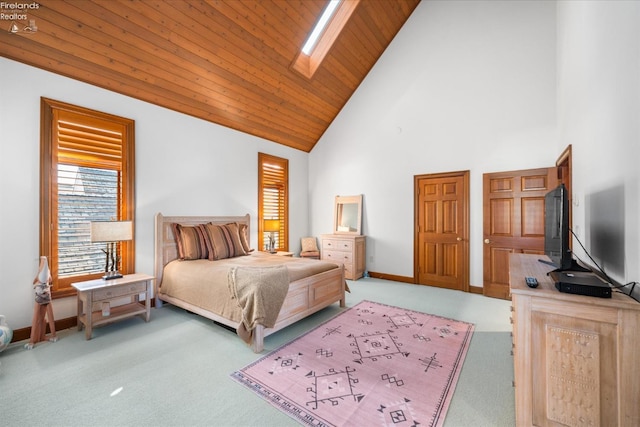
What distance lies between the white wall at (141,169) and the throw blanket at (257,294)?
1837 millimetres

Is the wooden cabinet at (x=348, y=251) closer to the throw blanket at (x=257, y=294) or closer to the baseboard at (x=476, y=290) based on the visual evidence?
the baseboard at (x=476, y=290)

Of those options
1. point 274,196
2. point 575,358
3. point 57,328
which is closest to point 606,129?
point 575,358

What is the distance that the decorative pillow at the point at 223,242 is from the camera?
3.92 m

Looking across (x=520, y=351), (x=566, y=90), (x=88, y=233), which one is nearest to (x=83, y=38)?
(x=88, y=233)

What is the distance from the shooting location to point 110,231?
297 centimetres

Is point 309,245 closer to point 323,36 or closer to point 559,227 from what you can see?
point 323,36

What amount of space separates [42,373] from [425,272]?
16.4 feet

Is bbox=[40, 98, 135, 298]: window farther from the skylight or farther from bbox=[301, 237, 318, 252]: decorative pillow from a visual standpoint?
bbox=[301, 237, 318, 252]: decorative pillow

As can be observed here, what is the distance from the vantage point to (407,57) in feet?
16.9

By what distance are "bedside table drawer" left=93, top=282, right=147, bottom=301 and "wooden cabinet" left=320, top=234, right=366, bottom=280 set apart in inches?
130

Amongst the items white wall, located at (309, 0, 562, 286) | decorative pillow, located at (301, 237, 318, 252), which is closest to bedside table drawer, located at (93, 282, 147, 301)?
decorative pillow, located at (301, 237, 318, 252)

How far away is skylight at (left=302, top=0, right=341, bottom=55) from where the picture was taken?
4258mm

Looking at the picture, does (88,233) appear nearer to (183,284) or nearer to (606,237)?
(183,284)

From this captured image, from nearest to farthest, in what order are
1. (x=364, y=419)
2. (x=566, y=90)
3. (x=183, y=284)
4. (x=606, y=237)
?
(x=364, y=419) → (x=606, y=237) → (x=566, y=90) → (x=183, y=284)
